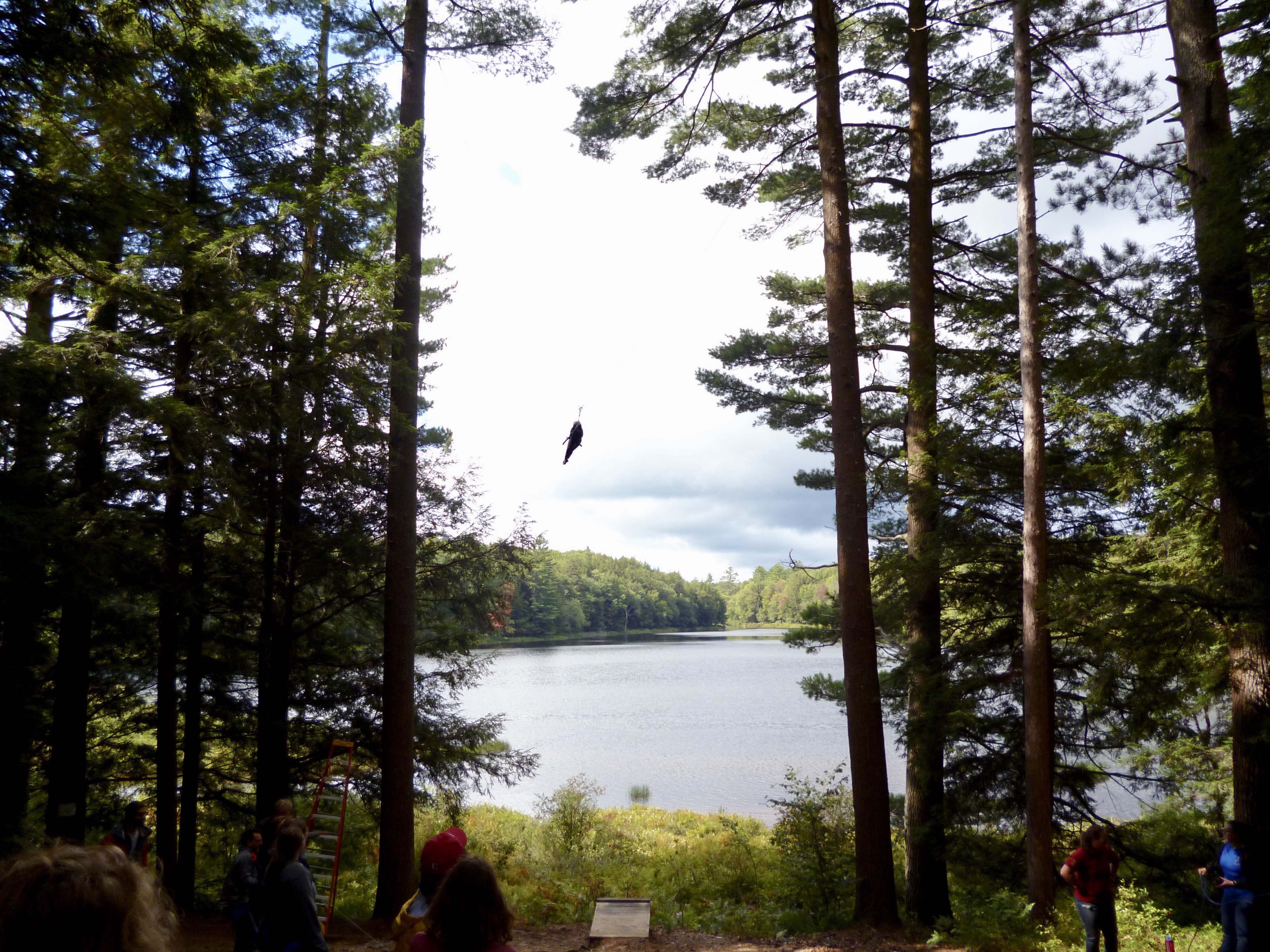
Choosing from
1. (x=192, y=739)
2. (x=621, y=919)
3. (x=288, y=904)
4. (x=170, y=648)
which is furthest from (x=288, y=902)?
(x=192, y=739)

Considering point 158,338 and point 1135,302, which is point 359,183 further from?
point 1135,302

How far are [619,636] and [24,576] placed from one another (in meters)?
80.9

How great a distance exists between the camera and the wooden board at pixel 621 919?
789cm

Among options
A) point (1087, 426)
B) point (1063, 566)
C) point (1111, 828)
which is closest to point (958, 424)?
point (1087, 426)

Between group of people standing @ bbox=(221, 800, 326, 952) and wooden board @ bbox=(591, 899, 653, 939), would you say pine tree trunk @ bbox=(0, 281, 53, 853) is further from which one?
wooden board @ bbox=(591, 899, 653, 939)

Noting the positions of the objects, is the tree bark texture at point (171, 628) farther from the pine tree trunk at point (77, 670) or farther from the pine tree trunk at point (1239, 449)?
the pine tree trunk at point (1239, 449)

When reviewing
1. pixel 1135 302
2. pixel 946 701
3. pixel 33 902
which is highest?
pixel 1135 302

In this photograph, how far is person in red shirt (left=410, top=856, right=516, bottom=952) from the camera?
2246mm

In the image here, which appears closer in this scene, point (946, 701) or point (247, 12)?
point (946, 701)

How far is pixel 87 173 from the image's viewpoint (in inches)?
297

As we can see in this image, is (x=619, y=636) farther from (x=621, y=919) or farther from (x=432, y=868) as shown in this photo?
(x=432, y=868)

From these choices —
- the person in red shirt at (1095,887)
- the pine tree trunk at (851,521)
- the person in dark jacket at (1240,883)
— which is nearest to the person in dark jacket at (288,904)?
the person in red shirt at (1095,887)

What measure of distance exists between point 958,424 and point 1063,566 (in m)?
1.91

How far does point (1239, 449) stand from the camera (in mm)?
5930
